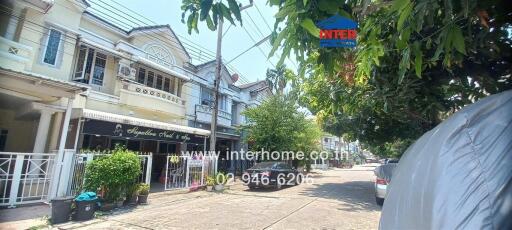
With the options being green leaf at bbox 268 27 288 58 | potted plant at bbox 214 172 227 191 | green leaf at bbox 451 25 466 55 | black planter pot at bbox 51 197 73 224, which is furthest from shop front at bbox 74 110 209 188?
green leaf at bbox 451 25 466 55

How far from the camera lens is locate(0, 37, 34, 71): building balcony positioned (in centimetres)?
912

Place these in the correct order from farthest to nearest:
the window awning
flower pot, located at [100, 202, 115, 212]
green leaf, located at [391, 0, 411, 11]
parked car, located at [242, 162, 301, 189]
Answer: parked car, located at [242, 162, 301, 189]
the window awning
flower pot, located at [100, 202, 115, 212]
green leaf, located at [391, 0, 411, 11]

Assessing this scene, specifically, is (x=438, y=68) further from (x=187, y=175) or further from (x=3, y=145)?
(x=3, y=145)

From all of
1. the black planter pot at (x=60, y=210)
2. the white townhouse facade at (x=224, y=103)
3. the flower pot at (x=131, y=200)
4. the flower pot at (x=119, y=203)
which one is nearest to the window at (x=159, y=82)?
the white townhouse facade at (x=224, y=103)

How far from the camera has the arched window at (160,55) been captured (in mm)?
16062

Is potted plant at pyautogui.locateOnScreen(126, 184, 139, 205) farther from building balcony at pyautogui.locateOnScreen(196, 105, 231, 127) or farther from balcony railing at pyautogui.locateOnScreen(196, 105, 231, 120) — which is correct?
balcony railing at pyautogui.locateOnScreen(196, 105, 231, 120)

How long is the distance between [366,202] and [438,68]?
936 cm

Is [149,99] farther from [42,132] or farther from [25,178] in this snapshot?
[25,178]

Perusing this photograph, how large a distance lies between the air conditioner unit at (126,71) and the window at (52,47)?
274cm

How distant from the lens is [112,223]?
24.4 ft

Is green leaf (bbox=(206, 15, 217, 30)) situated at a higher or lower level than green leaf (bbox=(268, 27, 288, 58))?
higher

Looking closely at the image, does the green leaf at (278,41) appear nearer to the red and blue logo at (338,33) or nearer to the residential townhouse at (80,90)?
the red and blue logo at (338,33)

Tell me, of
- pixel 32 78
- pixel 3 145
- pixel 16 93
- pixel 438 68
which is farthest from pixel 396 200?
pixel 3 145

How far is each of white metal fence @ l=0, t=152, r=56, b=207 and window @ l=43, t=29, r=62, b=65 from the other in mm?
4137
